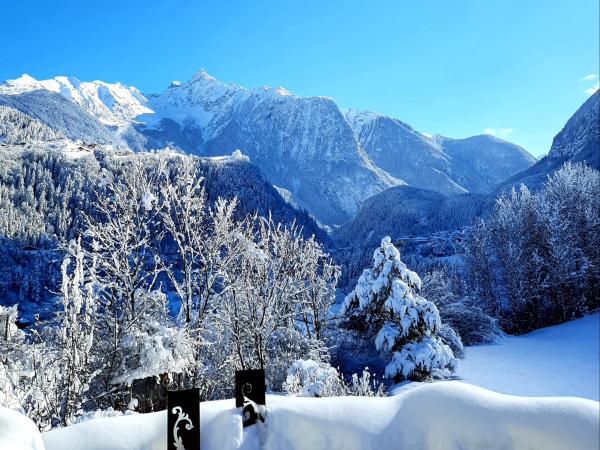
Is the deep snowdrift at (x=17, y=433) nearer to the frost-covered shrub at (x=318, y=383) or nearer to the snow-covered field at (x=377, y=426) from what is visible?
the snow-covered field at (x=377, y=426)

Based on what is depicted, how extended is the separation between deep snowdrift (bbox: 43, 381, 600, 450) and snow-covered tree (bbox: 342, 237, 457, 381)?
9.72 meters

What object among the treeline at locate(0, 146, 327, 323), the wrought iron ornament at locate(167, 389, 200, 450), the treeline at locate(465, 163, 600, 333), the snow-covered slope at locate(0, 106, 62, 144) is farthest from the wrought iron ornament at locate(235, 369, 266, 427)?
the snow-covered slope at locate(0, 106, 62, 144)

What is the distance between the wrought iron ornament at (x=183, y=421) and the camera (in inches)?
88.5

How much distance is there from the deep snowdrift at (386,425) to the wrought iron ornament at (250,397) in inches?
1.8

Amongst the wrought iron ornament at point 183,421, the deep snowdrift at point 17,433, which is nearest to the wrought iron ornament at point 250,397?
the wrought iron ornament at point 183,421

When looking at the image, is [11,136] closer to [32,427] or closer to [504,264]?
[504,264]

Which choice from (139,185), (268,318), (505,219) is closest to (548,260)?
(505,219)

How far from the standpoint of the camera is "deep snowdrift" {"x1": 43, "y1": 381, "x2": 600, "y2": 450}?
6.88ft

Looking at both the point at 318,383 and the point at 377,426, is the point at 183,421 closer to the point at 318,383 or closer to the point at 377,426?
the point at 377,426

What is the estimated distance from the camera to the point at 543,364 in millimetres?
12367

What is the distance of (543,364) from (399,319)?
4.63 meters

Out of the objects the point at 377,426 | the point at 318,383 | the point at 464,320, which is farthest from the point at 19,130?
the point at 377,426

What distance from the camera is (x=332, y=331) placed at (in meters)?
16.2

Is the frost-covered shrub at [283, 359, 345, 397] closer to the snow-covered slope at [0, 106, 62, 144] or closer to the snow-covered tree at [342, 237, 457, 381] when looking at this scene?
the snow-covered tree at [342, 237, 457, 381]
